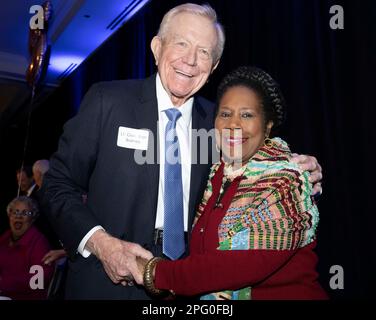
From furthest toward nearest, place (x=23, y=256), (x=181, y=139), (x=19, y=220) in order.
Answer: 1. (x=19, y=220)
2. (x=23, y=256)
3. (x=181, y=139)

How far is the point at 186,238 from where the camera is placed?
5.56ft

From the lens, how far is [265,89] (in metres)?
1.66

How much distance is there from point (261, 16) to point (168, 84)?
1.91 metres

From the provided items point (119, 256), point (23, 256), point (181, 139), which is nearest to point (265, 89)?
point (181, 139)

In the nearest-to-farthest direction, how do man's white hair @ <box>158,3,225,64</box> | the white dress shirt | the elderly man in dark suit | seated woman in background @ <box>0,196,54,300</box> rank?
the elderly man in dark suit, the white dress shirt, man's white hair @ <box>158,3,225,64</box>, seated woman in background @ <box>0,196,54,300</box>

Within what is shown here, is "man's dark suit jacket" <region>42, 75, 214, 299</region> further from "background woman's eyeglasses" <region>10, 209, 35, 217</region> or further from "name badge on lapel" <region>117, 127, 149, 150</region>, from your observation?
"background woman's eyeglasses" <region>10, 209, 35, 217</region>

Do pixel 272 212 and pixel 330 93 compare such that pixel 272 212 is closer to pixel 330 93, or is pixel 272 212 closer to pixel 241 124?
pixel 241 124

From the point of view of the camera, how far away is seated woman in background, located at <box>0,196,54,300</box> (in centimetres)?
325

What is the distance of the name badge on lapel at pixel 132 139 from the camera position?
1.55m

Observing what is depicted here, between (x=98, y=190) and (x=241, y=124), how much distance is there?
0.65 m

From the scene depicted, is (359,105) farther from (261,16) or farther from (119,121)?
(119,121)

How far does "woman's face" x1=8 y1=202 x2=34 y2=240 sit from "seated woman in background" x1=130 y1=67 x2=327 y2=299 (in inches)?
103

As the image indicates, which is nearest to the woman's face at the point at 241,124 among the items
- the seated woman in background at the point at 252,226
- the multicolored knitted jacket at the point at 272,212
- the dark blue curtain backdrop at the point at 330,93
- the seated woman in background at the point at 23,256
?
the seated woman in background at the point at 252,226

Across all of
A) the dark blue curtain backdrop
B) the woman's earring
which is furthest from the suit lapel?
the dark blue curtain backdrop
